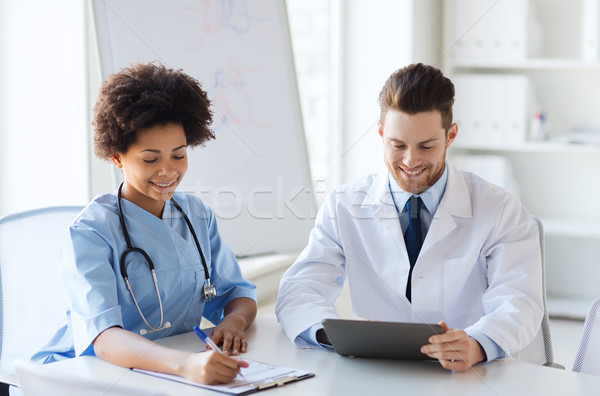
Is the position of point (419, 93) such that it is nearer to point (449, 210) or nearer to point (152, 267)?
point (449, 210)

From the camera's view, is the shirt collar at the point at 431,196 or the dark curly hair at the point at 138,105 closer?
the dark curly hair at the point at 138,105

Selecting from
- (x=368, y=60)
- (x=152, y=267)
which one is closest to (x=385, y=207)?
(x=152, y=267)

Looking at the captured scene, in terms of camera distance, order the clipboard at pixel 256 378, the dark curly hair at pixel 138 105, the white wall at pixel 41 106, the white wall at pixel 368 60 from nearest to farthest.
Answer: the clipboard at pixel 256 378
the dark curly hair at pixel 138 105
the white wall at pixel 41 106
the white wall at pixel 368 60

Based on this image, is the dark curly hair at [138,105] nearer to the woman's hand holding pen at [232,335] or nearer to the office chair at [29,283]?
the office chair at [29,283]

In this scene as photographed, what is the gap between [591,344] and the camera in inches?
51.5

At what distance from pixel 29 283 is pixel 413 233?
88cm

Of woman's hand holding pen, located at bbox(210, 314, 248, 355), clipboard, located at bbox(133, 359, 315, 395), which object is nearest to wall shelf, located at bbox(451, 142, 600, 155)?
woman's hand holding pen, located at bbox(210, 314, 248, 355)

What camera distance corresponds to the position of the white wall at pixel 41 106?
1.96 m

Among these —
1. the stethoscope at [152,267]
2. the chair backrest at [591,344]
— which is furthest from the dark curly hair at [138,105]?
the chair backrest at [591,344]

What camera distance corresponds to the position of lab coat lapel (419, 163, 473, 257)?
154 centimetres

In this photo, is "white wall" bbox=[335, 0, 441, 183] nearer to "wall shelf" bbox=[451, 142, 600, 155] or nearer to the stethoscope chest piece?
"wall shelf" bbox=[451, 142, 600, 155]

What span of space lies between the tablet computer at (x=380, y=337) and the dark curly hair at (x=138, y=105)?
0.56 m

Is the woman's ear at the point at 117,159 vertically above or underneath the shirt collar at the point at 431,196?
above

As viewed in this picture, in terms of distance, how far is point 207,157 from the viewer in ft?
7.00
